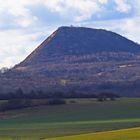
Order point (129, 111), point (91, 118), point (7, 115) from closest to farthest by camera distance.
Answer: point (91, 118) < point (129, 111) < point (7, 115)

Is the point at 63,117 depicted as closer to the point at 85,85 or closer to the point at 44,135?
the point at 44,135

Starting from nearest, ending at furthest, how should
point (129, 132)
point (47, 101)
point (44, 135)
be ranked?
point (129, 132), point (44, 135), point (47, 101)

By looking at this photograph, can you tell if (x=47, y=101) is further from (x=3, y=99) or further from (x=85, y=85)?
(x=85, y=85)

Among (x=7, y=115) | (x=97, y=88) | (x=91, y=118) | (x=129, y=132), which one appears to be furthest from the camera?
(x=97, y=88)

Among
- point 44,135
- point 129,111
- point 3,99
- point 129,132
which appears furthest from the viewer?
point 3,99

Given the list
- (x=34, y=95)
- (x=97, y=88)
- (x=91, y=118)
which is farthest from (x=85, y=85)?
(x=91, y=118)

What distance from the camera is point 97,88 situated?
18238 cm

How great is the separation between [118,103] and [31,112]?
42.9 feet

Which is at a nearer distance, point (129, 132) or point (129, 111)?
point (129, 132)

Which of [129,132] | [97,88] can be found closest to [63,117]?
[129,132]

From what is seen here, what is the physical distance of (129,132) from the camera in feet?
177

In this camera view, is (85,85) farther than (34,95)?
Yes

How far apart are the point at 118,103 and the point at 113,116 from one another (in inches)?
644

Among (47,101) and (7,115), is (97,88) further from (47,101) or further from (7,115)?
(7,115)
